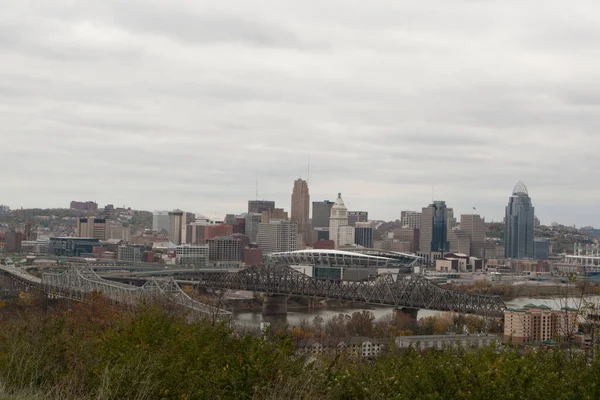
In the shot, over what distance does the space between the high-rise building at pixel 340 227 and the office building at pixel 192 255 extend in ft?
124

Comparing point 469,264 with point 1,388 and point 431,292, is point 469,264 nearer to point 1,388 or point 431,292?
point 431,292

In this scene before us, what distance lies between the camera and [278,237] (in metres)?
126

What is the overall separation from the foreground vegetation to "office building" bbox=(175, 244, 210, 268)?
318ft

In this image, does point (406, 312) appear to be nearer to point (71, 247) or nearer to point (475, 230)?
point (71, 247)

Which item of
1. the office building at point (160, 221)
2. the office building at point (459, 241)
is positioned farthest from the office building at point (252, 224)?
the office building at point (160, 221)

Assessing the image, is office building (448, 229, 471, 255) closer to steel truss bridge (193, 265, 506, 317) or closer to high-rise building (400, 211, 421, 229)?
high-rise building (400, 211, 421, 229)

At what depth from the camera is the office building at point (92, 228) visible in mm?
142875

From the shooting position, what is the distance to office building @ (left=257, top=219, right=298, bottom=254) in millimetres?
126062

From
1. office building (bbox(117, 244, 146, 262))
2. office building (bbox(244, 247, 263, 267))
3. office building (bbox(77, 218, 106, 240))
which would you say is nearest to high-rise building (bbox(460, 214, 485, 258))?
office building (bbox(244, 247, 263, 267))

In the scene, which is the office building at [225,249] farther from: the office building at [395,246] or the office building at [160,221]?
the office building at [160,221]

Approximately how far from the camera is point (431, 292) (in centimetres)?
4959

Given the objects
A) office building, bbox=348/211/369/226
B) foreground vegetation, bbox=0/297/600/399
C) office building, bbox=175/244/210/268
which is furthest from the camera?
office building, bbox=348/211/369/226

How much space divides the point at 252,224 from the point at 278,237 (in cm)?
1945

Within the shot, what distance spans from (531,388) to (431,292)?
43.6m
